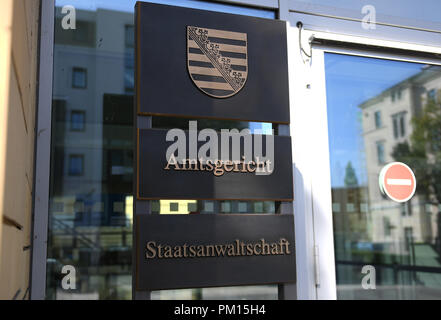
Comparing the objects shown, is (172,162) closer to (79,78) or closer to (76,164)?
(79,78)

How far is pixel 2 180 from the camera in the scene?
2.58ft

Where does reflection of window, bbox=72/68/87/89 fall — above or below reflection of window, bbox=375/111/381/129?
above

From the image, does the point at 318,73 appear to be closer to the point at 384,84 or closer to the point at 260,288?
the point at 384,84

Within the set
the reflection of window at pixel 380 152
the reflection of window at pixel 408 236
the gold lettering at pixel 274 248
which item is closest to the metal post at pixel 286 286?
the gold lettering at pixel 274 248

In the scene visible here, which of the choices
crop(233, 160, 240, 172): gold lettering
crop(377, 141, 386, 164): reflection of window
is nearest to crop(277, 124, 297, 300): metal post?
crop(233, 160, 240, 172): gold lettering

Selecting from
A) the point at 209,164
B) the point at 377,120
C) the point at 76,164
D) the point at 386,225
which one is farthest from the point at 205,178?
the point at 386,225

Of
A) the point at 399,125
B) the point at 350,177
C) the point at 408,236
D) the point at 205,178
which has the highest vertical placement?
the point at 399,125

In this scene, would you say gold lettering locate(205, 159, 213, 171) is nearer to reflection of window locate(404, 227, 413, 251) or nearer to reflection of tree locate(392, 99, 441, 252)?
reflection of tree locate(392, 99, 441, 252)

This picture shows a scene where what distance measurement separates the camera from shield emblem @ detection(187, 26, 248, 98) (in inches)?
86.8

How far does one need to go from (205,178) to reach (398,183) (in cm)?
138

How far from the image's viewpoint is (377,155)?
11.2 ft

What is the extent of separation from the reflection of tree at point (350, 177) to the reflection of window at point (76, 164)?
2.02 meters

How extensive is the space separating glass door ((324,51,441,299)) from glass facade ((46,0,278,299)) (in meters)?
0.63

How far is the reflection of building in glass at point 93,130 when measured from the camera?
Result: 2377 millimetres
